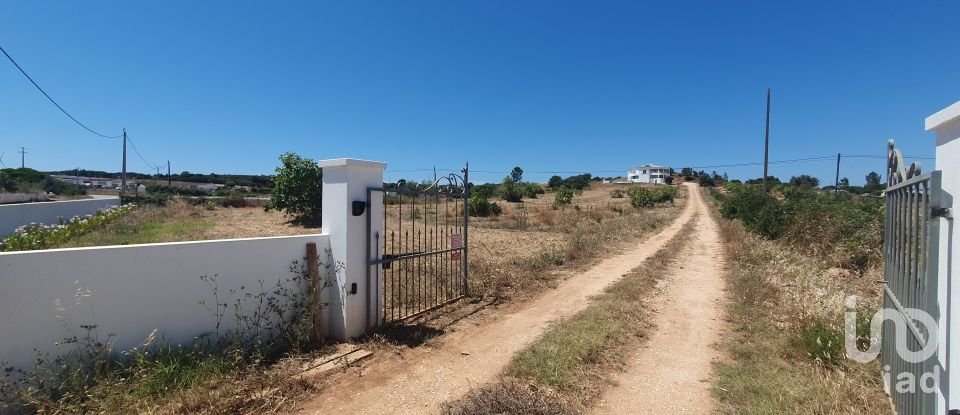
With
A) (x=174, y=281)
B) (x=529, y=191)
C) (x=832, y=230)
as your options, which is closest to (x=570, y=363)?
(x=174, y=281)

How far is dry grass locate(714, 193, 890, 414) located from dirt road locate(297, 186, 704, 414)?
2038 mm

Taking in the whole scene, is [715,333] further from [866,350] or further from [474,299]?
[474,299]

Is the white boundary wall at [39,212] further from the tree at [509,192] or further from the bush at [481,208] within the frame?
the tree at [509,192]

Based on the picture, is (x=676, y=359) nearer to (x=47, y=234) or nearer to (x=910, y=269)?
(x=910, y=269)

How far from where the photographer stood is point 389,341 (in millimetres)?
4934

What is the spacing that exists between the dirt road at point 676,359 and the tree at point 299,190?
16.1 metres

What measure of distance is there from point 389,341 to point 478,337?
1062 mm

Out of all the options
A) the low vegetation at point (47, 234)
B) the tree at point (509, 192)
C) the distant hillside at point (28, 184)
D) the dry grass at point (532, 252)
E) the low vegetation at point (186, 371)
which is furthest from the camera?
the tree at point (509, 192)

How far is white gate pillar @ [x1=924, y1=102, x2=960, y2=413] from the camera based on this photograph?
1.91 meters

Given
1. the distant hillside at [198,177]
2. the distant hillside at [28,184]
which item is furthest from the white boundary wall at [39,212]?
the distant hillside at [198,177]

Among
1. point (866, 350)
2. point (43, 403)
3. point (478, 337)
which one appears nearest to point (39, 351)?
point (43, 403)

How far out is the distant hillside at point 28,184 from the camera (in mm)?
34906

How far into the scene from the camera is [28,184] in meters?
37.4

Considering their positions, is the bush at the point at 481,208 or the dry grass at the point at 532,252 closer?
the dry grass at the point at 532,252
